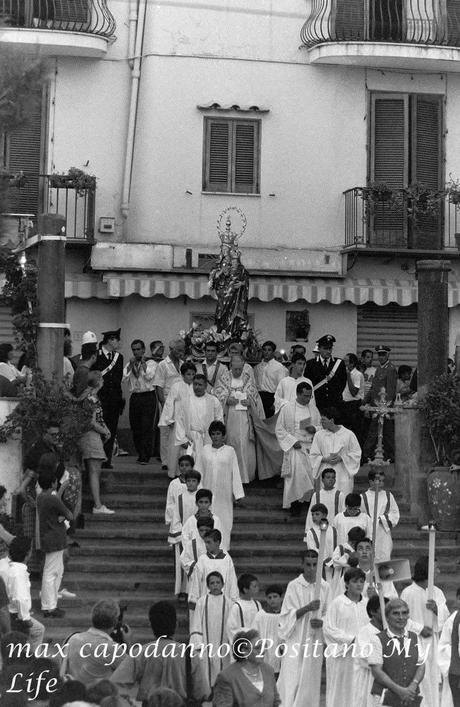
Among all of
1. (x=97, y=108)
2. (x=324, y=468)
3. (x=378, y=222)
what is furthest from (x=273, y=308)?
(x=324, y=468)

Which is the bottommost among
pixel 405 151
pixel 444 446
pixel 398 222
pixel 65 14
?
pixel 444 446

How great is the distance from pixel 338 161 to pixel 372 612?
1418 cm

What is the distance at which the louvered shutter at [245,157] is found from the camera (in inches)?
1087

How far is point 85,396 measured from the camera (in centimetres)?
2011

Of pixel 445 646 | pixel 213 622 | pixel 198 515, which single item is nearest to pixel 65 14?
pixel 198 515

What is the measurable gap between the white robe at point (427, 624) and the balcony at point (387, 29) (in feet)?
41.9

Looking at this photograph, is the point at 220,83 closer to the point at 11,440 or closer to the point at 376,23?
the point at 376,23

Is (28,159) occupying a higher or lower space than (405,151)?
lower

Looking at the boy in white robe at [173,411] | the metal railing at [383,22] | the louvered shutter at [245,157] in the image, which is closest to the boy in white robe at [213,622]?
the boy in white robe at [173,411]

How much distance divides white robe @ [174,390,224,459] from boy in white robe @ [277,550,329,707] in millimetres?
4435

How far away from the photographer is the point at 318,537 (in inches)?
716

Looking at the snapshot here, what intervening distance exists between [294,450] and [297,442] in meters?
0.11

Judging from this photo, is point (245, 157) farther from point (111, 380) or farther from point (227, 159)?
point (111, 380)

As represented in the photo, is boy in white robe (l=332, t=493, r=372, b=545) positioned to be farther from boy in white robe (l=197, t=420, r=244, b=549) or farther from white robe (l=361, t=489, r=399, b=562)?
boy in white robe (l=197, t=420, r=244, b=549)
